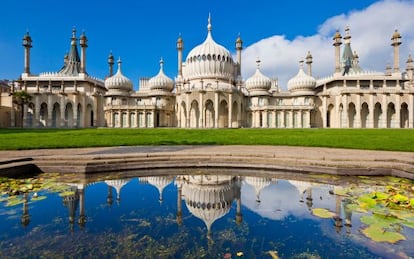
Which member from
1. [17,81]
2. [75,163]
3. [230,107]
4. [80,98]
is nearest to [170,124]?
[230,107]

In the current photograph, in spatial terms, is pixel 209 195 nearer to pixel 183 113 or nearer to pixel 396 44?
pixel 183 113

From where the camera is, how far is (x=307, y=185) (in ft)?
21.8

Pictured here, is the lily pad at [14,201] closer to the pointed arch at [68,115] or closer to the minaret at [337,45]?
the pointed arch at [68,115]

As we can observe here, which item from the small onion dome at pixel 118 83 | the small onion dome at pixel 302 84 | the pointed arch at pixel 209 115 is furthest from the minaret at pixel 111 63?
the small onion dome at pixel 302 84

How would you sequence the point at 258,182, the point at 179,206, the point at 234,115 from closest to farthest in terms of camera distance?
the point at 179,206 → the point at 258,182 → the point at 234,115

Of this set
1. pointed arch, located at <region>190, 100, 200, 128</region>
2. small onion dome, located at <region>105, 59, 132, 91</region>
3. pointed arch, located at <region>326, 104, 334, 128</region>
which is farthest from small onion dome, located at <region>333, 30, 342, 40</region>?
small onion dome, located at <region>105, 59, 132, 91</region>

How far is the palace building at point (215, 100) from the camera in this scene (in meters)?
37.3

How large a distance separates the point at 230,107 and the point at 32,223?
3279cm

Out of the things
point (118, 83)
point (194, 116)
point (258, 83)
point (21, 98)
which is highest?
point (118, 83)

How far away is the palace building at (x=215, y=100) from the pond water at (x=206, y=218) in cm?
2925

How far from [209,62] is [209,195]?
117 ft

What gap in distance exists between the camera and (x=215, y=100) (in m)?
35.5

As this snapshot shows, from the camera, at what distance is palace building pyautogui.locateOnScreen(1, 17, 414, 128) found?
37.3m

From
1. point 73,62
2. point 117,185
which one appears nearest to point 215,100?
point 117,185
